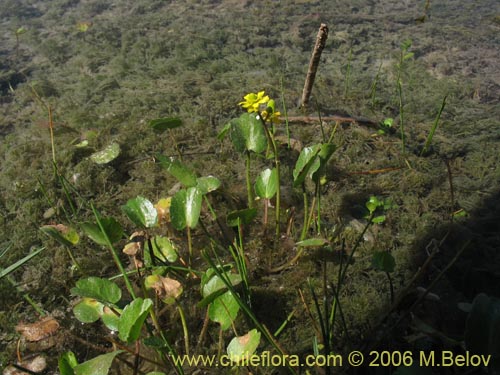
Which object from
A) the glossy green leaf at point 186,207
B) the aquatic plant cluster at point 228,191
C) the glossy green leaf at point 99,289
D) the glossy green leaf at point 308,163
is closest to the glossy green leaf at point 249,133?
the aquatic plant cluster at point 228,191

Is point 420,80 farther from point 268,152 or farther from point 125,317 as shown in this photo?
point 125,317

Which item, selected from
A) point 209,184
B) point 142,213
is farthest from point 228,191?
point 142,213

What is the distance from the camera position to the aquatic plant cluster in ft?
4.50

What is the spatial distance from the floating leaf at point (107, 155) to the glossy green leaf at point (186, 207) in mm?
797

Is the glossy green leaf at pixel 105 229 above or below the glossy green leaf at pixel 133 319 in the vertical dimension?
above

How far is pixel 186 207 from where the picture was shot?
149 cm

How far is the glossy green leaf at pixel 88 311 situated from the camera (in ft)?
4.37

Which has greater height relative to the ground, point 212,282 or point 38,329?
point 212,282

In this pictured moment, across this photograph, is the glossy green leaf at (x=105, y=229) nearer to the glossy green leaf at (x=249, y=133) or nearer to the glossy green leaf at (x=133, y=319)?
the glossy green leaf at (x=133, y=319)

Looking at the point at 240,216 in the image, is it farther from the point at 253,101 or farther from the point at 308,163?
the point at 253,101

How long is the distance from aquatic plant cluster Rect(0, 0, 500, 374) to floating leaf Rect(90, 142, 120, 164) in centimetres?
1

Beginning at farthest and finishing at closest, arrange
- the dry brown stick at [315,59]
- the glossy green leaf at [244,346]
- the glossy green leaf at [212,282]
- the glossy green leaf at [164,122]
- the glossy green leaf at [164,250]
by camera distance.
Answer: the dry brown stick at [315,59] < the glossy green leaf at [164,122] < the glossy green leaf at [164,250] < the glossy green leaf at [212,282] < the glossy green leaf at [244,346]

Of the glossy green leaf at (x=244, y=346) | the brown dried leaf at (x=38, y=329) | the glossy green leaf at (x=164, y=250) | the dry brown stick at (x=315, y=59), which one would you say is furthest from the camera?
the dry brown stick at (x=315, y=59)

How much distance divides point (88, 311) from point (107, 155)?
1.00m
